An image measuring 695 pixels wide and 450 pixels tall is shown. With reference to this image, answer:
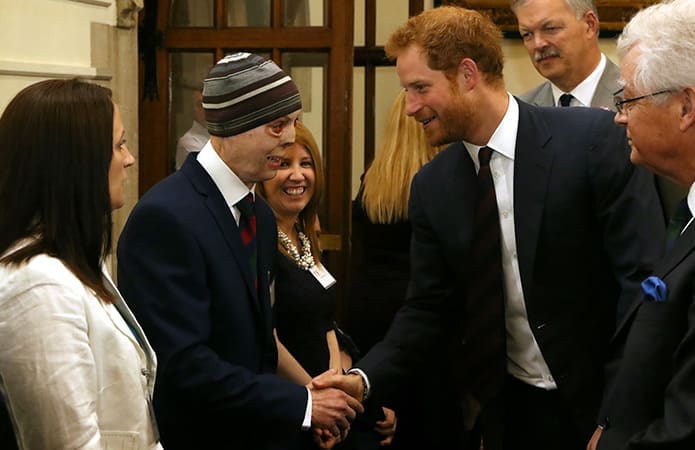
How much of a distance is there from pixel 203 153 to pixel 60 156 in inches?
27.6

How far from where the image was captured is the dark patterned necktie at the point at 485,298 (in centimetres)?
274

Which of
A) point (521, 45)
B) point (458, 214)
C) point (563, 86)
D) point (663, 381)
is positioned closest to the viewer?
point (663, 381)

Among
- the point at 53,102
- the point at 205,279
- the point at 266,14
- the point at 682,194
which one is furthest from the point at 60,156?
the point at 266,14

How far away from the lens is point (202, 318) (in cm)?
247

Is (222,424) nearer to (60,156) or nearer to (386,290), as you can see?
(60,156)

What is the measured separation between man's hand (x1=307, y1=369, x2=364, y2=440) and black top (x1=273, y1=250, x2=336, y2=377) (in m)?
0.31

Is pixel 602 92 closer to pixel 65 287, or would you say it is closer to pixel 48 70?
pixel 48 70

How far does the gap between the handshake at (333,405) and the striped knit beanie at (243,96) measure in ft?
2.35

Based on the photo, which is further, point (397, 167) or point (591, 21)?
point (397, 167)

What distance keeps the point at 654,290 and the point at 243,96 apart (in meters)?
1.14

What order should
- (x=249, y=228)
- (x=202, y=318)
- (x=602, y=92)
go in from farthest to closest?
(x=602, y=92) < (x=249, y=228) < (x=202, y=318)

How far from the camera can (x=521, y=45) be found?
5746 millimetres

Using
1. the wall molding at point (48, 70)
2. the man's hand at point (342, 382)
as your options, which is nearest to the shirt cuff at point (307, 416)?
the man's hand at point (342, 382)

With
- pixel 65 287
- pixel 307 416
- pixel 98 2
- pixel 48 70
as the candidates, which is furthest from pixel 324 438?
pixel 98 2
